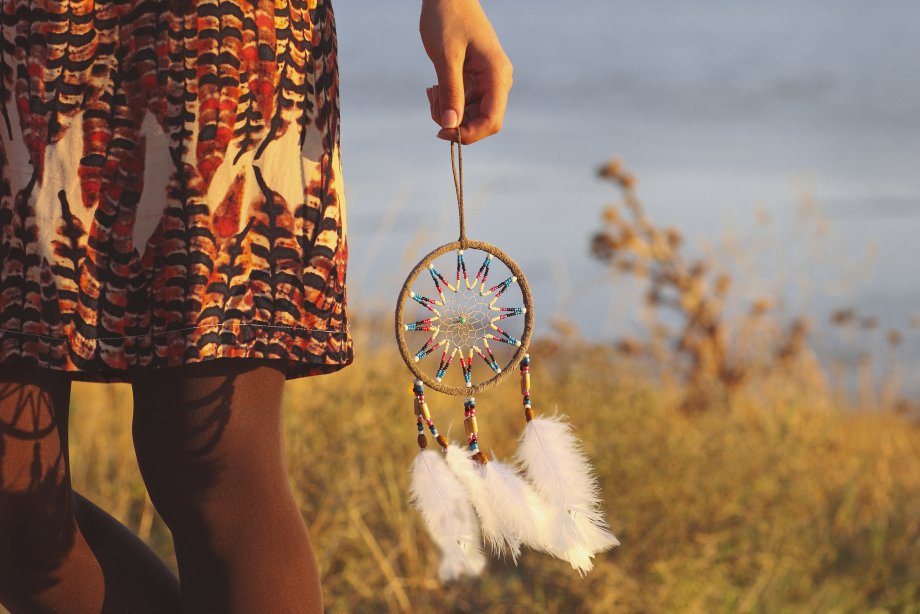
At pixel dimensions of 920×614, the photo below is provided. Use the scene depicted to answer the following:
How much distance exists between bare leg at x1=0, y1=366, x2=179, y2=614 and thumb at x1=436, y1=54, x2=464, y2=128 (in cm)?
57

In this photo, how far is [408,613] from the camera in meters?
2.67

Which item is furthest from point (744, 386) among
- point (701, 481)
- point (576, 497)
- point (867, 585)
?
point (576, 497)

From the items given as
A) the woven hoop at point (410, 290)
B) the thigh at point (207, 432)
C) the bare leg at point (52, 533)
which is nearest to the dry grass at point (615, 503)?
the woven hoop at point (410, 290)

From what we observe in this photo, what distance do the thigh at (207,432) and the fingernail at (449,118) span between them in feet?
1.23

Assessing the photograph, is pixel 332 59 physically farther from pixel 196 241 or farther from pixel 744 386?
pixel 744 386

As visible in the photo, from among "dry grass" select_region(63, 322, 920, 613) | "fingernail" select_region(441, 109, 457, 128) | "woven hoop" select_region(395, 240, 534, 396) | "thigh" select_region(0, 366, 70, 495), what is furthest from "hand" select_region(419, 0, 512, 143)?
"dry grass" select_region(63, 322, 920, 613)

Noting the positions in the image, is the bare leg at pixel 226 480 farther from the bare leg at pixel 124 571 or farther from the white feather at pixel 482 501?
the white feather at pixel 482 501

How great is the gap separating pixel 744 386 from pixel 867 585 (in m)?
1.63

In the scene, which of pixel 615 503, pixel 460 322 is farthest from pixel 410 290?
pixel 615 503

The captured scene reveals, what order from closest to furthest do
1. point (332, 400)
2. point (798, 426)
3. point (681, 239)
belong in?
point (332, 400), point (798, 426), point (681, 239)

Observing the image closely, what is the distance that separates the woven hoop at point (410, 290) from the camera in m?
1.37

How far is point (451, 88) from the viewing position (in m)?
1.31

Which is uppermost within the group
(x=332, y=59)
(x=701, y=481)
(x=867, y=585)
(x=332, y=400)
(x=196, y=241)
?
(x=332, y=59)

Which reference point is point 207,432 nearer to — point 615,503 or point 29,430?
point 29,430
